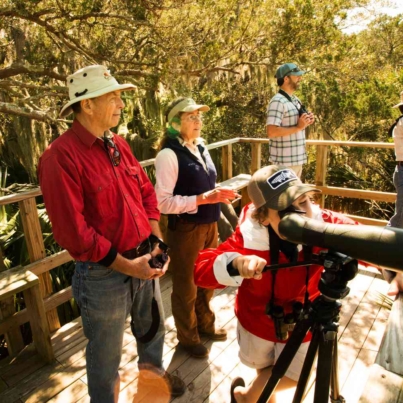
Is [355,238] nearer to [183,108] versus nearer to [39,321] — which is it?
[183,108]

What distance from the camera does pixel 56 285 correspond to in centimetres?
365

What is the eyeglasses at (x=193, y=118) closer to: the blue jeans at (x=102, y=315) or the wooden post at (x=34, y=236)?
the blue jeans at (x=102, y=315)

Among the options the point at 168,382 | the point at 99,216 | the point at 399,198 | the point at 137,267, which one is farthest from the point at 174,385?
the point at 399,198

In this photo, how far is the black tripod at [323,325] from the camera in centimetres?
91

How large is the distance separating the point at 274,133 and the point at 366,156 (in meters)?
4.99

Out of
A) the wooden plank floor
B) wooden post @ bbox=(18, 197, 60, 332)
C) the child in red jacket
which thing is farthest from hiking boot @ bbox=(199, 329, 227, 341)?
wooden post @ bbox=(18, 197, 60, 332)

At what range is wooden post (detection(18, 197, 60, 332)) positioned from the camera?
8.11 ft

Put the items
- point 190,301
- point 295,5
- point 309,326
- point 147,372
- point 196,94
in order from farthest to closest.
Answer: point 196,94 → point 295,5 → point 190,301 → point 147,372 → point 309,326

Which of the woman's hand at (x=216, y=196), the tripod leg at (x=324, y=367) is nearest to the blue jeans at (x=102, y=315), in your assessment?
the woman's hand at (x=216, y=196)

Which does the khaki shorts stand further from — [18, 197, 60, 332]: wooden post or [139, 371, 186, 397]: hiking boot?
[18, 197, 60, 332]: wooden post

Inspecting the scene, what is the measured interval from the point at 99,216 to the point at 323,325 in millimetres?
1024

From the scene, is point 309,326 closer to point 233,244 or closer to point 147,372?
point 233,244

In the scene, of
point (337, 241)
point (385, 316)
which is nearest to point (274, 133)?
point (385, 316)

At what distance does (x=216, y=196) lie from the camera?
7.25 feet
